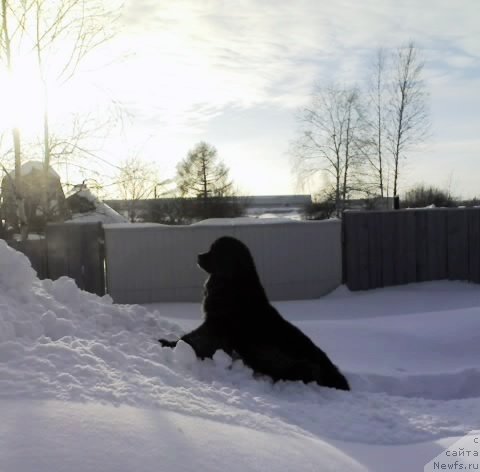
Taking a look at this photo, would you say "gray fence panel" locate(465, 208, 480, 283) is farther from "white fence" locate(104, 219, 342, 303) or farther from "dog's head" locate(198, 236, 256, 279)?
"dog's head" locate(198, 236, 256, 279)

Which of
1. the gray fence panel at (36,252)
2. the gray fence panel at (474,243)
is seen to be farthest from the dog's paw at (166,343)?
the gray fence panel at (474,243)

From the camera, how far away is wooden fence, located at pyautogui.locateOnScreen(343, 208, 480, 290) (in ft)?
37.7

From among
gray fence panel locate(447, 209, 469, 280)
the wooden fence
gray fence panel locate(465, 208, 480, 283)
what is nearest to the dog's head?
the wooden fence

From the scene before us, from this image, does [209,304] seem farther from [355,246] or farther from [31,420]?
[355,246]

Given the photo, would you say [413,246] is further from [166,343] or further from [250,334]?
[166,343]

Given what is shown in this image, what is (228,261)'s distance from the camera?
16.5 feet

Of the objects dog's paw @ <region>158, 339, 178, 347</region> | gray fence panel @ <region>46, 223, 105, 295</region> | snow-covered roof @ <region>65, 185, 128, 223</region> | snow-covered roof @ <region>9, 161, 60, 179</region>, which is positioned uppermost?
snow-covered roof @ <region>9, 161, 60, 179</region>

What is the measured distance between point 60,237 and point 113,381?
7423 millimetres

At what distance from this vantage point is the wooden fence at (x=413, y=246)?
11484 millimetres

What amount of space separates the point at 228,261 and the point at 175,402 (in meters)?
2.20

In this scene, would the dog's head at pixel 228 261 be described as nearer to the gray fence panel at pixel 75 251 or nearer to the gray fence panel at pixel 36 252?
the gray fence panel at pixel 75 251

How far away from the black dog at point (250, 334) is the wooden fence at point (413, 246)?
270 inches

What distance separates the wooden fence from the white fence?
0.63 meters

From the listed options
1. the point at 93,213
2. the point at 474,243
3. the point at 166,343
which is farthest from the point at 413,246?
the point at 93,213
